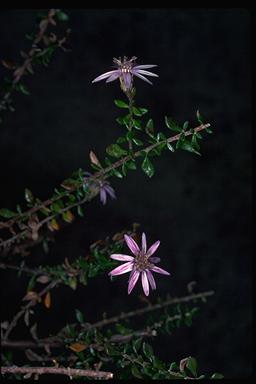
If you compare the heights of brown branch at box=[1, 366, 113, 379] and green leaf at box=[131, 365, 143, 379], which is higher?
green leaf at box=[131, 365, 143, 379]

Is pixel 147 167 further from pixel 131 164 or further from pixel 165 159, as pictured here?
pixel 165 159

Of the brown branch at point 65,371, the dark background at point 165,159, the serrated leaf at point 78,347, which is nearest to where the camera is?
the brown branch at point 65,371

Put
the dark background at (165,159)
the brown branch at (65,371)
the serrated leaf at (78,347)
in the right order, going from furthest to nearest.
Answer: the dark background at (165,159)
the serrated leaf at (78,347)
the brown branch at (65,371)

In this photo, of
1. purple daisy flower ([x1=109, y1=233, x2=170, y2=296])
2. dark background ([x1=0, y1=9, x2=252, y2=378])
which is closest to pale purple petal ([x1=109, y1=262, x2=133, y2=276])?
purple daisy flower ([x1=109, y1=233, x2=170, y2=296])

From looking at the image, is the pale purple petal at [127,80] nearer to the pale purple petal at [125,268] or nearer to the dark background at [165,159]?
the pale purple petal at [125,268]

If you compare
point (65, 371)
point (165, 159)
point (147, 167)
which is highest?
point (165, 159)

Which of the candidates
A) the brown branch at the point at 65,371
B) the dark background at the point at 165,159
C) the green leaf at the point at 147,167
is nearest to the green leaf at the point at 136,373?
the brown branch at the point at 65,371

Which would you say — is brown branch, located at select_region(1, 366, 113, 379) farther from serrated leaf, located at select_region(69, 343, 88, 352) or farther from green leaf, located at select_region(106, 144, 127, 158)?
green leaf, located at select_region(106, 144, 127, 158)

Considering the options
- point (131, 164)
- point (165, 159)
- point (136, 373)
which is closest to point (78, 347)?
point (136, 373)
